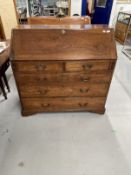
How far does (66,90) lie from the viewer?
64.1 inches

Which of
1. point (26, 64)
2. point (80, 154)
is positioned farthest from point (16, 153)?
point (26, 64)

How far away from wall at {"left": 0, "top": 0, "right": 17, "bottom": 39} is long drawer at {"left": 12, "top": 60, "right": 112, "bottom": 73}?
3519 mm

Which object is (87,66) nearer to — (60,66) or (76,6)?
(60,66)

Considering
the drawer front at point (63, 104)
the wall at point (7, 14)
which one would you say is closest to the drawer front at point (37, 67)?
the drawer front at point (63, 104)

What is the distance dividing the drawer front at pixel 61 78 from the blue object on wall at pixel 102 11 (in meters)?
4.03

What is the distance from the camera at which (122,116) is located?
185cm

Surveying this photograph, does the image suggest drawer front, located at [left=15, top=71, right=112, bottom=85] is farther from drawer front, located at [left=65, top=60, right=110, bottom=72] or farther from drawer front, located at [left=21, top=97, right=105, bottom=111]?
drawer front, located at [left=21, top=97, right=105, bottom=111]

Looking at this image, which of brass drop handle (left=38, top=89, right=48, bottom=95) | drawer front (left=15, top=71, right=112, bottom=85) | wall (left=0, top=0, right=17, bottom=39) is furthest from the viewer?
wall (left=0, top=0, right=17, bottom=39)

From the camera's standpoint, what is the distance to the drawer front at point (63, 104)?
5.61 ft

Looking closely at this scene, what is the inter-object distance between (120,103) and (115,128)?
52 centimetres

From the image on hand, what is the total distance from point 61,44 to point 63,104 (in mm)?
741

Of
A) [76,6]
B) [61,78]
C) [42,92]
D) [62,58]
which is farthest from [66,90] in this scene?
[76,6]

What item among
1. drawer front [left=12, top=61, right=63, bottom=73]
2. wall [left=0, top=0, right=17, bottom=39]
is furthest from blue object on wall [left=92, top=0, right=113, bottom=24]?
drawer front [left=12, top=61, right=63, bottom=73]

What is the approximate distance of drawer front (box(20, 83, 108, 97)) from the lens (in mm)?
1592
